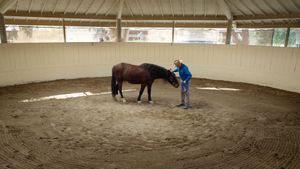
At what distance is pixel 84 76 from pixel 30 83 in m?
2.65

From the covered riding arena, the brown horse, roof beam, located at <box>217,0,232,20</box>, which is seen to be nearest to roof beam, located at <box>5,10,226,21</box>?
the covered riding arena

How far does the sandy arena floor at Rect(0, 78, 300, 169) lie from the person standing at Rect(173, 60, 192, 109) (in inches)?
15.0

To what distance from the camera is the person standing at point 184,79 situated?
7.01 metres

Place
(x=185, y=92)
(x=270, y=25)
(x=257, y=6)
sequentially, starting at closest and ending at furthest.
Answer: (x=185, y=92) → (x=257, y=6) → (x=270, y=25)

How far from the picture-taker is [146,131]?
17.8 ft

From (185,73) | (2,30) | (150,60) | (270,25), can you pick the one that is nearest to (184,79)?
(185,73)

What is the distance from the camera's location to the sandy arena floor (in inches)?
161

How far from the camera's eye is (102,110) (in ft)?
22.6

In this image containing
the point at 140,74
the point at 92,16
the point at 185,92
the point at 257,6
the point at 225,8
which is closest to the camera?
the point at 185,92

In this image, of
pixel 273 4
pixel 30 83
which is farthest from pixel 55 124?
pixel 273 4

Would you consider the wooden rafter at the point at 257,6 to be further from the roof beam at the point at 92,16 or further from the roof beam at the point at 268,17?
the roof beam at the point at 92,16

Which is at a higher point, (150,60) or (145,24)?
(145,24)

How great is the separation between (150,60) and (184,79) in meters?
5.80

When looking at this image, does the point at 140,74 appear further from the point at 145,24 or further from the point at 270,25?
the point at 270,25
